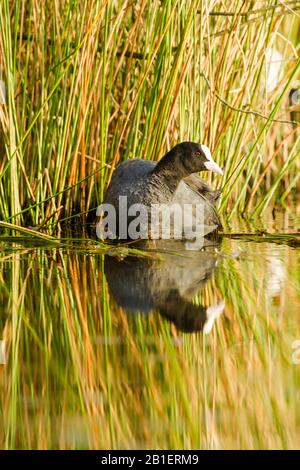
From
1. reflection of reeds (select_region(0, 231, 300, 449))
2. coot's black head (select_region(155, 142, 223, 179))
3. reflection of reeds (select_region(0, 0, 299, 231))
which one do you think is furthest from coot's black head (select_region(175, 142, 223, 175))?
reflection of reeds (select_region(0, 231, 300, 449))

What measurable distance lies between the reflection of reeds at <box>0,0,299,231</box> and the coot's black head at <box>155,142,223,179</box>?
237 millimetres

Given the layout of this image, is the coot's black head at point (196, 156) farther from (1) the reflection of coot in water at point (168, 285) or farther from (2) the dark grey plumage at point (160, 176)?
(1) the reflection of coot in water at point (168, 285)

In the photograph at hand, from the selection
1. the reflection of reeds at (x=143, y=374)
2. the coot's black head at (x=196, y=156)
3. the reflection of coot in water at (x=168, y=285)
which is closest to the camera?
the reflection of reeds at (x=143, y=374)

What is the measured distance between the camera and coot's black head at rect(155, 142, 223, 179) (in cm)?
456

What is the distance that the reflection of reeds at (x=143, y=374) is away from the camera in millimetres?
2115

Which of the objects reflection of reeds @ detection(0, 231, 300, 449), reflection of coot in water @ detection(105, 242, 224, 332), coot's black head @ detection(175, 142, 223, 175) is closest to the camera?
reflection of reeds @ detection(0, 231, 300, 449)

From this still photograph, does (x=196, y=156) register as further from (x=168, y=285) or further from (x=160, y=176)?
(x=168, y=285)

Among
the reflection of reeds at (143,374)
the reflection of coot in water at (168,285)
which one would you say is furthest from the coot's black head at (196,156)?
the reflection of reeds at (143,374)

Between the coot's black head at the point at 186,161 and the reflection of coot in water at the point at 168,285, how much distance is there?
1.71 ft

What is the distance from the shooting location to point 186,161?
4.61 metres

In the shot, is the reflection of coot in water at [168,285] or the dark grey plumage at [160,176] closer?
the reflection of coot in water at [168,285]

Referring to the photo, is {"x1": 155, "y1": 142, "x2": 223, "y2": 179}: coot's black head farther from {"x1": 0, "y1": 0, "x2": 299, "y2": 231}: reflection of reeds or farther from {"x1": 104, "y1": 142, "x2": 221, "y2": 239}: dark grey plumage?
{"x1": 0, "y1": 0, "x2": 299, "y2": 231}: reflection of reeds

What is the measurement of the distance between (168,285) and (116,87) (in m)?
1.98
